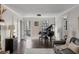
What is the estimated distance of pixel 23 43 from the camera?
500cm

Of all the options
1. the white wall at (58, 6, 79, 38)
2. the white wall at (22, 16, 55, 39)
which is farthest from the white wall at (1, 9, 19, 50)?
the white wall at (58, 6, 79, 38)

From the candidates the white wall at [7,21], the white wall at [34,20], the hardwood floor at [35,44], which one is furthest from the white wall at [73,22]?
the white wall at [7,21]

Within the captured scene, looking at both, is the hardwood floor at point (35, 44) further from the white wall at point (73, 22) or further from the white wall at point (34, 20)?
the white wall at point (73, 22)

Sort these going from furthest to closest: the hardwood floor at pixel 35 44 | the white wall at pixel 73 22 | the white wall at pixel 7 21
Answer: the hardwood floor at pixel 35 44 < the white wall at pixel 73 22 < the white wall at pixel 7 21

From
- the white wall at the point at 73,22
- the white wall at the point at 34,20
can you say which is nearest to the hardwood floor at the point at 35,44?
the white wall at the point at 34,20

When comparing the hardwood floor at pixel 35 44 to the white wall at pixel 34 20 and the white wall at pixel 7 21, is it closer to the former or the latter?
the white wall at pixel 34 20

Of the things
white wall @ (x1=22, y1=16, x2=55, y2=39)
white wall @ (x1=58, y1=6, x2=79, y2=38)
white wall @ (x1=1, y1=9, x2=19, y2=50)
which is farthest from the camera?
white wall @ (x1=22, y1=16, x2=55, y2=39)

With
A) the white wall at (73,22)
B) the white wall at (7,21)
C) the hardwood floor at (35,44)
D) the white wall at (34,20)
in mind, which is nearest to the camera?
the white wall at (7,21)

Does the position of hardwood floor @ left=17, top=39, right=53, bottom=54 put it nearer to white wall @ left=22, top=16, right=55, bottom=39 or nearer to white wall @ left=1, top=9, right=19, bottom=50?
white wall @ left=22, top=16, right=55, bottom=39

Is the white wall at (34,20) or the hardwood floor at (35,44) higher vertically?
the white wall at (34,20)

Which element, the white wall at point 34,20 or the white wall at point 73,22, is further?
the white wall at point 34,20

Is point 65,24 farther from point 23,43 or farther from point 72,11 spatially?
point 23,43
